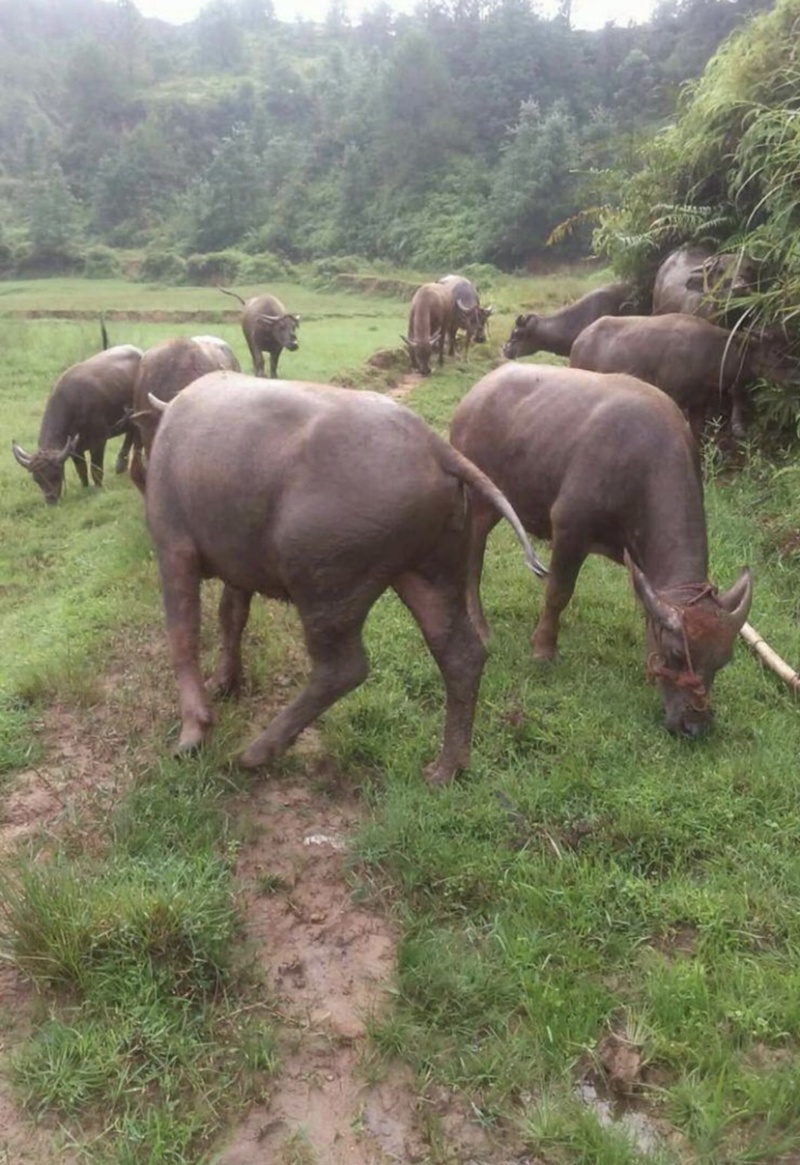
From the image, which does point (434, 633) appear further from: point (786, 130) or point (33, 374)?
point (33, 374)

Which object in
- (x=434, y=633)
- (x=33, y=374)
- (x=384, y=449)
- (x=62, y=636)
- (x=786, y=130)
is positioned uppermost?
(x=786, y=130)

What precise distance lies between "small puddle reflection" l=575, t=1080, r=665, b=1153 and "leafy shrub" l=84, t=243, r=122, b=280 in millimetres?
38859

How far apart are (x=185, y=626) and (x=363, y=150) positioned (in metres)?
46.6

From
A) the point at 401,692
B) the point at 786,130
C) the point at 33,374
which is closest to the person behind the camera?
the point at 401,692

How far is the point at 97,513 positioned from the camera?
9.25 meters

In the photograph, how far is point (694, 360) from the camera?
26.6 ft

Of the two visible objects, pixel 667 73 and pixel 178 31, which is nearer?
pixel 667 73

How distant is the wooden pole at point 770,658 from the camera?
16.0 feet

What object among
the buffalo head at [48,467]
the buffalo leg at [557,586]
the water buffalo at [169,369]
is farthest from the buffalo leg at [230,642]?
the buffalo head at [48,467]

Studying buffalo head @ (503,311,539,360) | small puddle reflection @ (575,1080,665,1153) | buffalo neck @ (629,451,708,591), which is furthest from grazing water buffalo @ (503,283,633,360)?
small puddle reflection @ (575,1080,665,1153)

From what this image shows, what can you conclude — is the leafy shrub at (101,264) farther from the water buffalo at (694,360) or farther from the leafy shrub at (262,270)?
the water buffalo at (694,360)

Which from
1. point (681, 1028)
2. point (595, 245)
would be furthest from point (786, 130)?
point (681, 1028)

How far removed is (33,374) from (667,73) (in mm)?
34229

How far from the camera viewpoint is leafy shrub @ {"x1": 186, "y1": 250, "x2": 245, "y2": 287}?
117 feet
